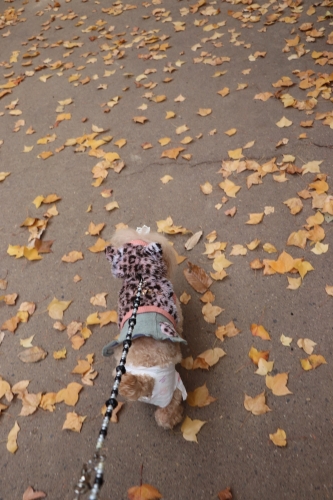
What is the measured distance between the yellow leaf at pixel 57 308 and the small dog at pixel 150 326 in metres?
0.72

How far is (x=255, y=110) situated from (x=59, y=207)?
2319 mm

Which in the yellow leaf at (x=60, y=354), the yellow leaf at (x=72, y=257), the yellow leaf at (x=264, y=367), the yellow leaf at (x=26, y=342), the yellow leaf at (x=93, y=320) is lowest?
the yellow leaf at (x=264, y=367)

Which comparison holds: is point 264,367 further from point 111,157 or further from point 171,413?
point 111,157

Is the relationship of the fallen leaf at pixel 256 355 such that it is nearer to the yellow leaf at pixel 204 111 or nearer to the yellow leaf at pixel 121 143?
the yellow leaf at pixel 121 143

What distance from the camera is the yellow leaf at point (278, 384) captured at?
6.59 ft

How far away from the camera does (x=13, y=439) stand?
213cm

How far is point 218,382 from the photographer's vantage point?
2.14m

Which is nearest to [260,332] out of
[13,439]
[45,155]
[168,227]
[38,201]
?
[168,227]

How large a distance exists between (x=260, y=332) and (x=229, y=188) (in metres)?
1.39

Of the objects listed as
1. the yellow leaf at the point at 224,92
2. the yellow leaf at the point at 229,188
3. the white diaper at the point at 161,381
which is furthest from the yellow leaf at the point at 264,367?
the yellow leaf at the point at 224,92

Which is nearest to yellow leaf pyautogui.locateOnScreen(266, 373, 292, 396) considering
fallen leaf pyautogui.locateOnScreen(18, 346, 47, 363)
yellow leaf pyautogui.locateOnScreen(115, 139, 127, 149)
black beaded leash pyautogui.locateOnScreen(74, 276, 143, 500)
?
black beaded leash pyautogui.locateOnScreen(74, 276, 143, 500)

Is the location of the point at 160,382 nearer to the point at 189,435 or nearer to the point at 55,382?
the point at 189,435

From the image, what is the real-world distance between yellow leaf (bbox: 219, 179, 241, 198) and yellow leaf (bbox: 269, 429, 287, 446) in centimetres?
188

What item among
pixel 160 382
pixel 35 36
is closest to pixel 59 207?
pixel 160 382
